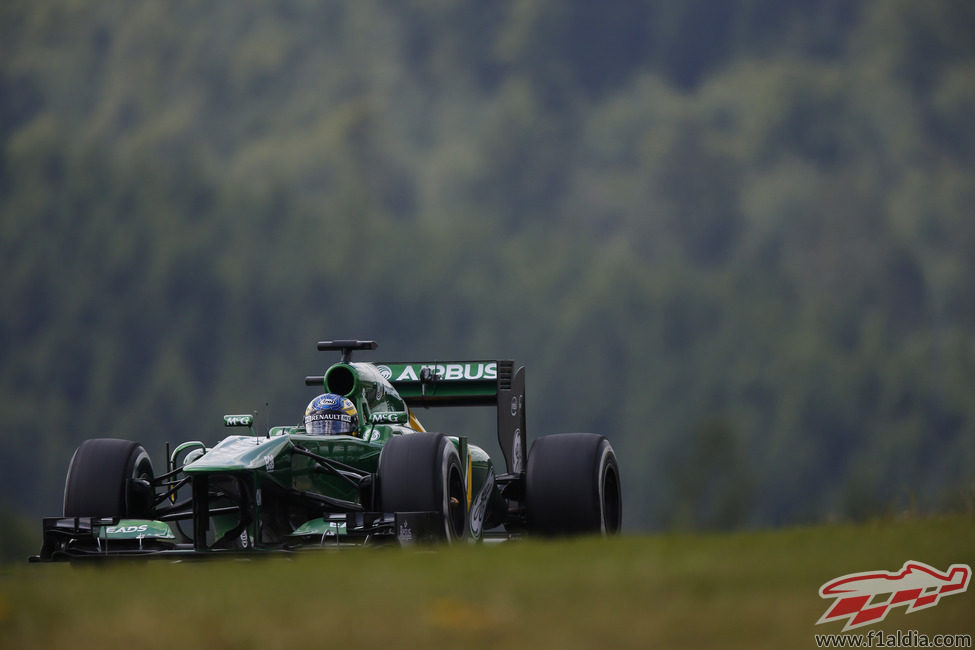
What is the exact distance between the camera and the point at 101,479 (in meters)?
15.0

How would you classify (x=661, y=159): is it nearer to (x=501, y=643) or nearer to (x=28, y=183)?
(x=28, y=183)

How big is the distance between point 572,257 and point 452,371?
6363 inches

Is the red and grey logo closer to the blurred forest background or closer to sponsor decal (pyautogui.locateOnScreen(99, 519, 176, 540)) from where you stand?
sponsor decal (pyautogui.locateOnScreen(99, 519, 176, 540))

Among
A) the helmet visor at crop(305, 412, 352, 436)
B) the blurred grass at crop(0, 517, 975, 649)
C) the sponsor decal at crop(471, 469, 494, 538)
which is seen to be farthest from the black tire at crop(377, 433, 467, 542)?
the blurred grass at crop(0, 517, 975, 649)

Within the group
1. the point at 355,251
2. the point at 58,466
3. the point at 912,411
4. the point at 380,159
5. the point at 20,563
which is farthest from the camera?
the point at 380,159

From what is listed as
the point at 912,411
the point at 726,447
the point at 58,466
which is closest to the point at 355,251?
the point at 58,466

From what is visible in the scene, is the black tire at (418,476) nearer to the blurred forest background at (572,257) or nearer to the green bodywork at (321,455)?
the green bodywork at (321,455)

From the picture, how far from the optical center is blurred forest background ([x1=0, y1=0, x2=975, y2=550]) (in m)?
146

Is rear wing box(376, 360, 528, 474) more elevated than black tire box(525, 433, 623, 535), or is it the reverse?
rear wing box(376, 360, 528, 474)

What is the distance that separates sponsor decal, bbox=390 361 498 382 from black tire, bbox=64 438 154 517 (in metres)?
4.09

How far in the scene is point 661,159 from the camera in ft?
602

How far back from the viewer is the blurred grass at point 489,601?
729cm

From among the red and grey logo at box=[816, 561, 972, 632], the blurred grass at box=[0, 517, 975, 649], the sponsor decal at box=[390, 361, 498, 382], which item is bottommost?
the red and grey logo at box=[816, 561, 972, 632]

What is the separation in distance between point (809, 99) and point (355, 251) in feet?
185
